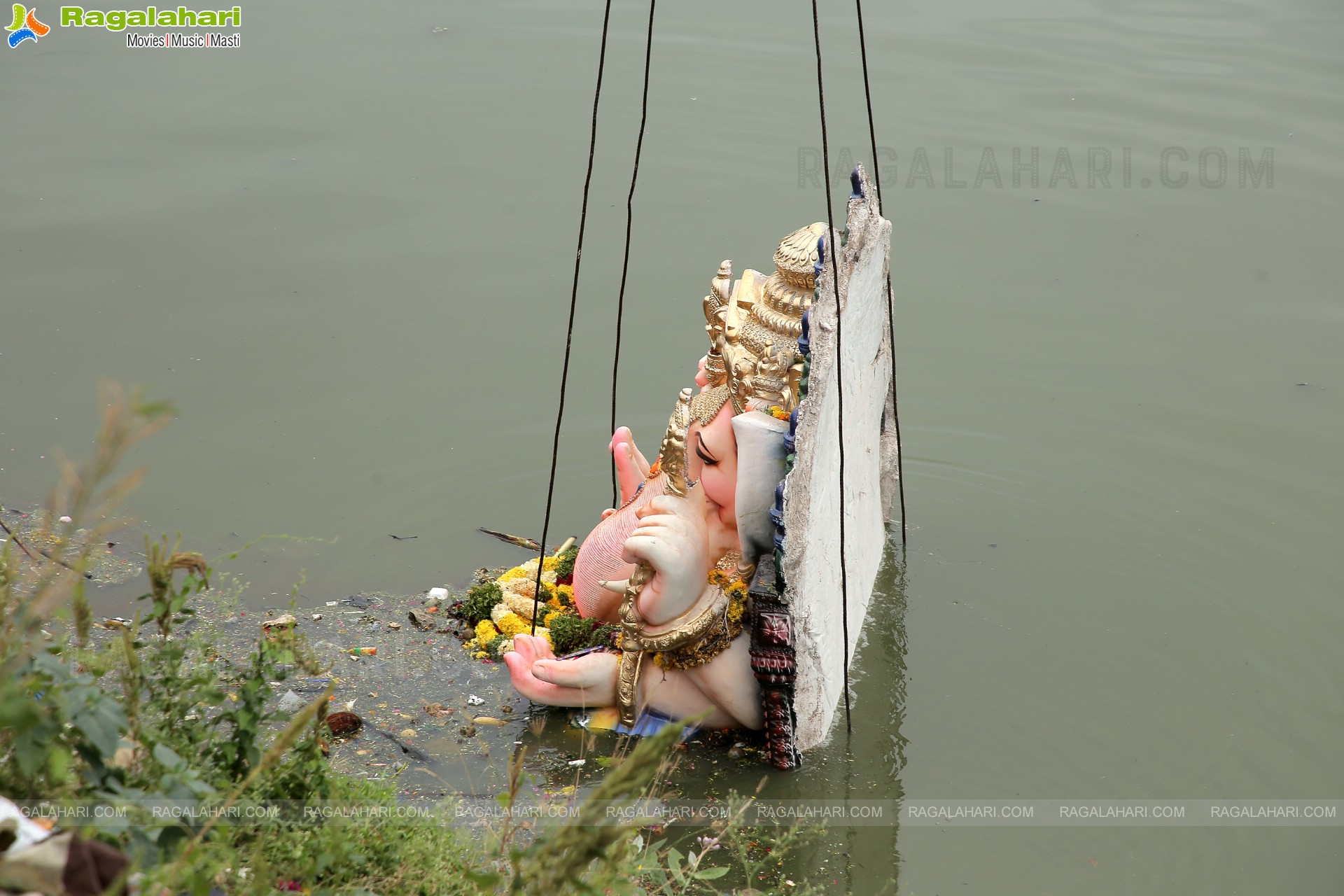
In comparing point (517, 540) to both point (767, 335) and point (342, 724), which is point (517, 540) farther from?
point (767, 335)

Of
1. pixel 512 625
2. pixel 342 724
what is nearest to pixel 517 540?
pixel 512 625

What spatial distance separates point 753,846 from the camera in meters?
3.82

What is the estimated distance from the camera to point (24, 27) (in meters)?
10.9

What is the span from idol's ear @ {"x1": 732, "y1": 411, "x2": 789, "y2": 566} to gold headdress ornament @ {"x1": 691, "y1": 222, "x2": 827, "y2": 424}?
101 mm

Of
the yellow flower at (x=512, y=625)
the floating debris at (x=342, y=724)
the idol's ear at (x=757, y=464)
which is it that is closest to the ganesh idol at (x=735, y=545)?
the idol's ear at (x=757, y=464)

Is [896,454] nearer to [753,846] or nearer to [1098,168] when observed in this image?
[753,846]

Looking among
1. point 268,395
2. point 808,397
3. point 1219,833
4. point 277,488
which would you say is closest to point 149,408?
point 808,397

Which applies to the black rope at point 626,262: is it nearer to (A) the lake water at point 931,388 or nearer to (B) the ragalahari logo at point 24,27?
(A) the lake water at point 931,388

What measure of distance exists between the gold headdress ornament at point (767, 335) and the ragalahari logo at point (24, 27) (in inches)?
361

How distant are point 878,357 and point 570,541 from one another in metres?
1.56

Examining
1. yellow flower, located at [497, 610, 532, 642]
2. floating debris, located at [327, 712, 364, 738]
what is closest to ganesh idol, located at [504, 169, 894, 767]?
yellow flower, located at [497, 610, 532, 642]

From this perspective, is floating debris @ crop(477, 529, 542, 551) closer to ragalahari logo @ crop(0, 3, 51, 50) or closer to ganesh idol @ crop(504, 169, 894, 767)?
ganesh idol @ crop(504, 169, 894, 767)

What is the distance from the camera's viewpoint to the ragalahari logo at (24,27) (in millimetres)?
10695

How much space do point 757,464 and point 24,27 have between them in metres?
9.96
